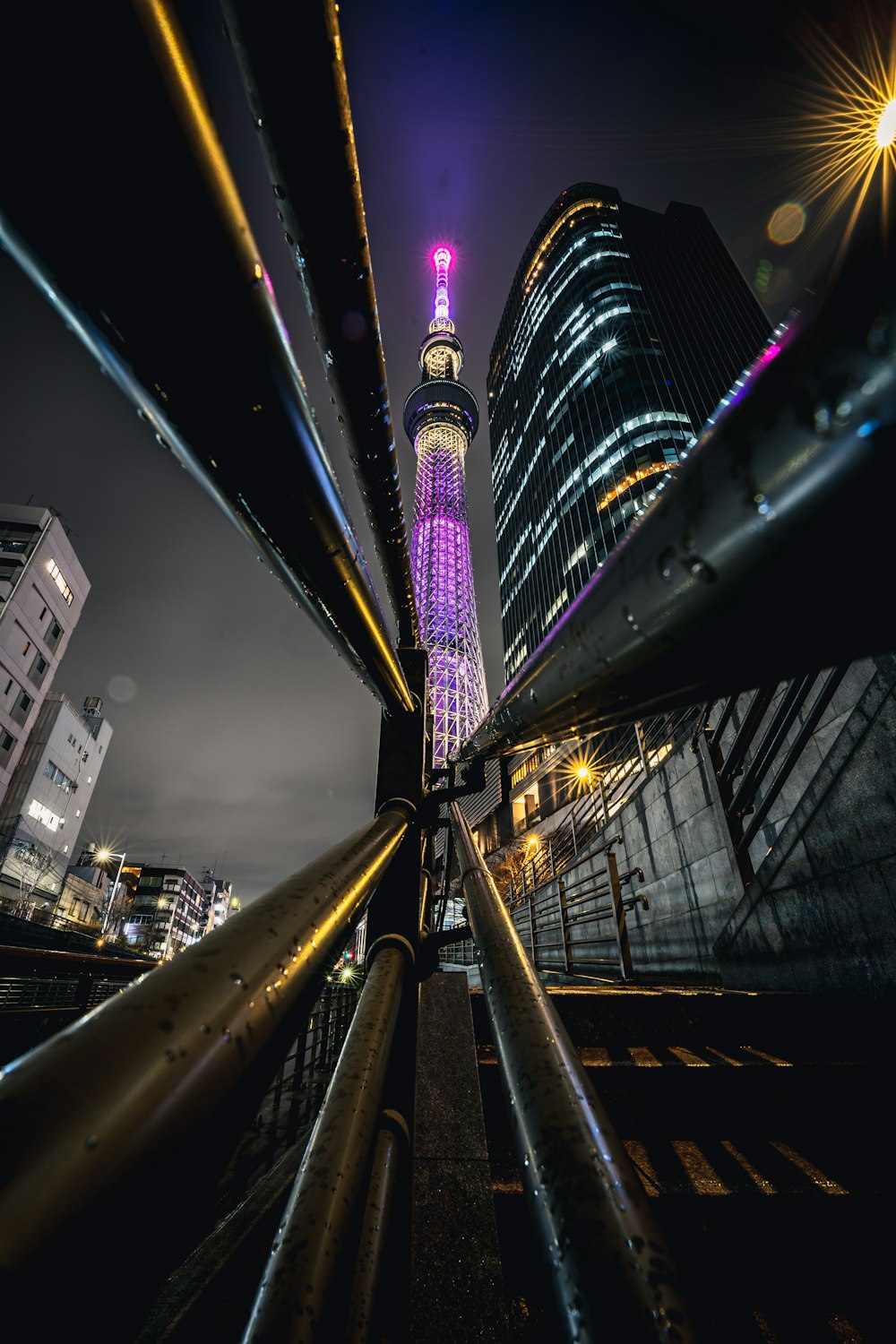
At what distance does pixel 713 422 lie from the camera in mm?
411

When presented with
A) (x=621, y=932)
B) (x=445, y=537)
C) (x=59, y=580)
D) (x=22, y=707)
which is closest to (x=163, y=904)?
(x=22, y=707)

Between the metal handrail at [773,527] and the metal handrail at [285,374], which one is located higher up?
the metal handrail at [285,374]

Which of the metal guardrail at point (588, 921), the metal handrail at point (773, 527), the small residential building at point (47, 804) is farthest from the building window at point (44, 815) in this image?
the metal handrail at point (773, 527)

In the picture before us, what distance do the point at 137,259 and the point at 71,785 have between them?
5916 cm

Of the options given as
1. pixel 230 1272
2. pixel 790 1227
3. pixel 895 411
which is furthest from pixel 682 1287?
pixel 230 1272

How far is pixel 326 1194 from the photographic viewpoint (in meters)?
0.82

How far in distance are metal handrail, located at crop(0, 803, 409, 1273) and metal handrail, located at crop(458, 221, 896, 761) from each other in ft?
1.61

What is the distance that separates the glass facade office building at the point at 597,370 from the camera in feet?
136

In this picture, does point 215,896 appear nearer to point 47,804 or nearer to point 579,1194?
point 47,804

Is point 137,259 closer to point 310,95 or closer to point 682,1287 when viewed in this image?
point 310,95

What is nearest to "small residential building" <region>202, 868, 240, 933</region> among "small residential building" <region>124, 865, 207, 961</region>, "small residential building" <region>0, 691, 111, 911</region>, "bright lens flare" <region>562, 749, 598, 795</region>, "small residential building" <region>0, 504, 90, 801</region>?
"small residential building" <region>124, 865, 207, 961</region>

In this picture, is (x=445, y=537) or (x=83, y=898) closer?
(x=83, y=898)

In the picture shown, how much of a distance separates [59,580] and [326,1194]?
5465 centimetres

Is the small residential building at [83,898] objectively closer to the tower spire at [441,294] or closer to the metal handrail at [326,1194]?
the metal handrail at [326,1194]
